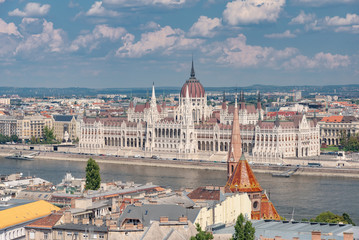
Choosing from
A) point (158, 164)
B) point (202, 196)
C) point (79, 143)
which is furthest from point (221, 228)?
point (79, 143)

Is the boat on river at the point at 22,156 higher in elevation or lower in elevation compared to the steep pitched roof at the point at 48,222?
lower

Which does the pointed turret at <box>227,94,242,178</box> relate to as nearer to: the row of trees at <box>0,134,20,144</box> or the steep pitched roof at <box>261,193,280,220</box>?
the steep pitched roof at <box>261,193,280,220</box>

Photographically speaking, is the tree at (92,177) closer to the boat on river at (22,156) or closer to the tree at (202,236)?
the tree at (202,236)

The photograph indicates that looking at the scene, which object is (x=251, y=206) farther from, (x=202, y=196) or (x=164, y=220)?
(x=164, y=220)

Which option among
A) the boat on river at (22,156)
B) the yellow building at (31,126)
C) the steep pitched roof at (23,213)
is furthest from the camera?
the yellow building at (31,126)

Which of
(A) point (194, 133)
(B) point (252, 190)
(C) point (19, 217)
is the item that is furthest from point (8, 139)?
(C) point (19, 217)

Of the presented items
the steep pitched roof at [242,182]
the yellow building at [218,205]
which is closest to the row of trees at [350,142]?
the steep pitched roof at [242,182]

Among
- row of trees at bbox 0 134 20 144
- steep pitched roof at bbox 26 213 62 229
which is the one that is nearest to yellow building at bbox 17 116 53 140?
row of trees at bbox 0 134 20 144
